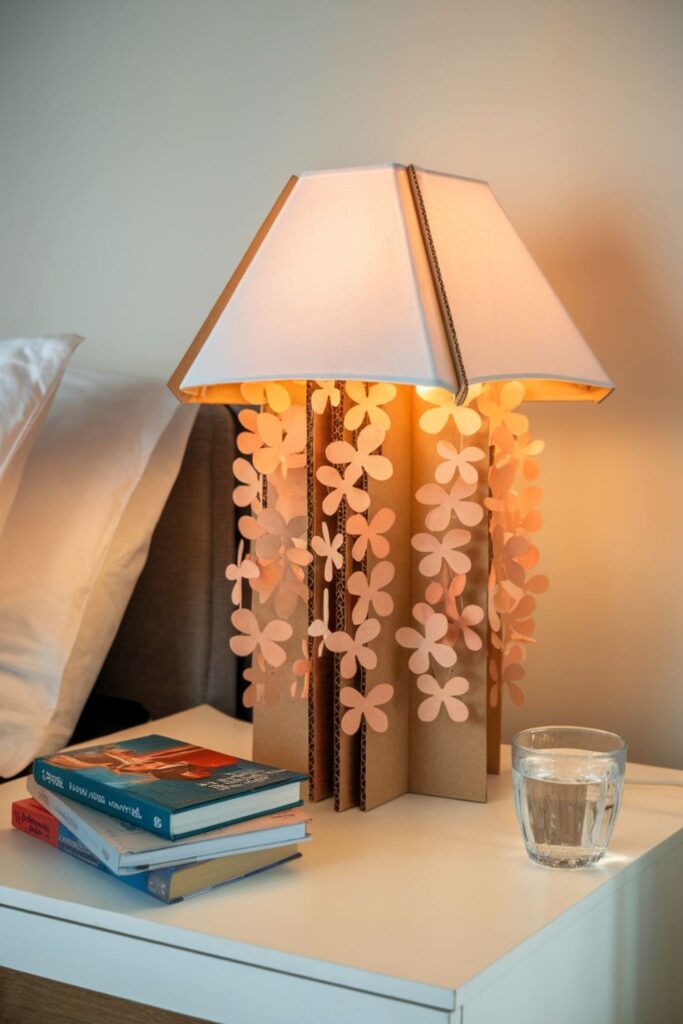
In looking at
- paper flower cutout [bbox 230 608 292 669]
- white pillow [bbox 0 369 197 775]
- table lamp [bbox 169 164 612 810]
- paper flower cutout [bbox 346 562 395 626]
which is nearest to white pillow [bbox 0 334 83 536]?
white pillow [bbox 0 369 197 775]

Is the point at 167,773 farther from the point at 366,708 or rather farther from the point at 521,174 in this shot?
the point at 521,174

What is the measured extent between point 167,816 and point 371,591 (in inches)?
12.0

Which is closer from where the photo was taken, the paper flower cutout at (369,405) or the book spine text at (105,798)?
the book spine text at (105,798)

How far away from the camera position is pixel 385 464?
1.00 metres

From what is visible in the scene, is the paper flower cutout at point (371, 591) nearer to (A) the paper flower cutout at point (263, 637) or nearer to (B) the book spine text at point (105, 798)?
(A) the paper flower cutout at point (263, 637)

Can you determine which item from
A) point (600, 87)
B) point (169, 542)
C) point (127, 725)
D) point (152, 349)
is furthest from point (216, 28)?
point (127, 725)

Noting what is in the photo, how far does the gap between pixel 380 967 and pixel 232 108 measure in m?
1.20

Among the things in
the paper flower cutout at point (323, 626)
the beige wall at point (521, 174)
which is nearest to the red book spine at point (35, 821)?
the paper flower cutout at point (323, 626)

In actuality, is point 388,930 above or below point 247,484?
below

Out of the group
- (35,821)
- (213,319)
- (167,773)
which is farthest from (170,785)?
(213,319)

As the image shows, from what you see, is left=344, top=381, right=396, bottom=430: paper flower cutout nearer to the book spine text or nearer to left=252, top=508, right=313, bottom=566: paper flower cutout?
left=252, top=508, right=313, bottom=566: paper flower cutout

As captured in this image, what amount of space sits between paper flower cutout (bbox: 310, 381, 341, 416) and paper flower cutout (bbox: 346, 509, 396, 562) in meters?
0.11

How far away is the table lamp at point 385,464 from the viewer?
0.93 meters

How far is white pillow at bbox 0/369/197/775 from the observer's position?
1192mm
